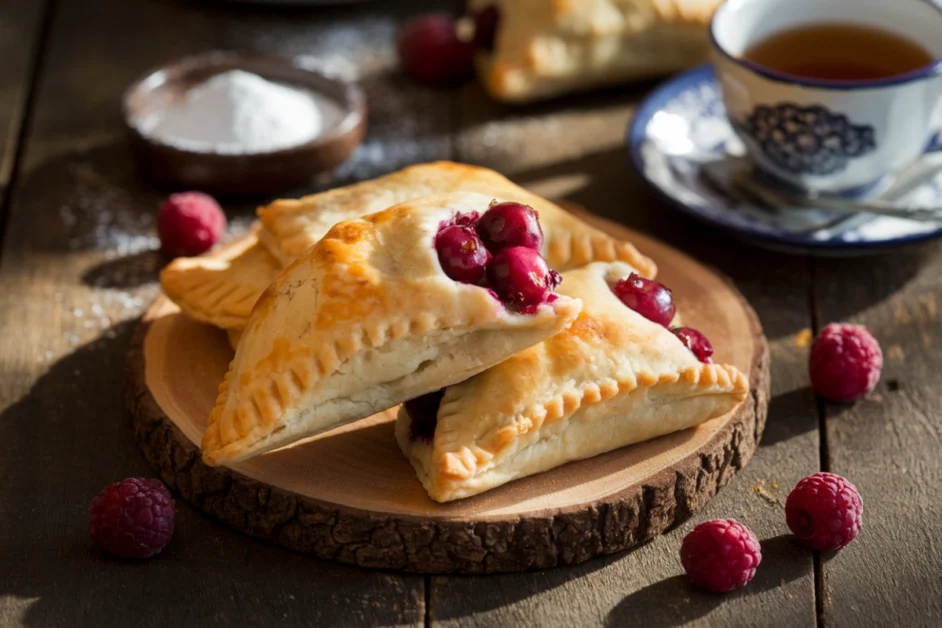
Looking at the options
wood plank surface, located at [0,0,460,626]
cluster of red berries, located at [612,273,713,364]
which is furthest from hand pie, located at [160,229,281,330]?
cluster of red berries, located at [612,273,713,364]

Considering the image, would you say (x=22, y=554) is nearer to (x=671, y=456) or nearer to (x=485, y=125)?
(x=671, y=456)

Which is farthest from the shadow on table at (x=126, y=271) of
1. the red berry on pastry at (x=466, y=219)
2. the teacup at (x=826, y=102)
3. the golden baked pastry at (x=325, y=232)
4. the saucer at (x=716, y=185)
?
the teacup at (x=826, y=102)

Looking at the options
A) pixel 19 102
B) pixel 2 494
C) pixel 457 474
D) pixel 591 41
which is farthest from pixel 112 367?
pixel 591 41

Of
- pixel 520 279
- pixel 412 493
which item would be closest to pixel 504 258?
pixel 520 279

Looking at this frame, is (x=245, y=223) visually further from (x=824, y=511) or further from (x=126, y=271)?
(x=824, y=511)

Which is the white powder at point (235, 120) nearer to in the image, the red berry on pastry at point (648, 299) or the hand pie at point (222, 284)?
the hand pie at point (222, 284)
